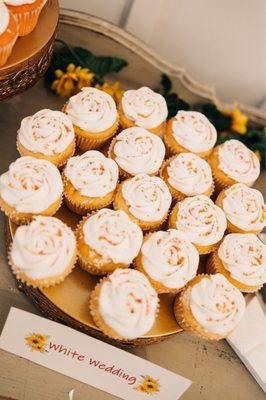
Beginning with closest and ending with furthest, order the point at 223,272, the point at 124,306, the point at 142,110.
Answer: the point at 124,306 → the point at 223,272 → the point at 142,110

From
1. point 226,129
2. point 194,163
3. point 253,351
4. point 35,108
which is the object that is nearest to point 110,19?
point 35,108

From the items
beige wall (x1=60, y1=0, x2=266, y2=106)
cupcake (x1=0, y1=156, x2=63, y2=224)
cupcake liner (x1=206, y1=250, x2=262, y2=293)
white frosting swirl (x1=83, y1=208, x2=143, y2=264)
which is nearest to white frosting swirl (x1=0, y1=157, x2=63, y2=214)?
cupcake (x1=0, y1=156, x2=63, y2=224)

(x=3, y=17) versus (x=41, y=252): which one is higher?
(x=3, y=17)

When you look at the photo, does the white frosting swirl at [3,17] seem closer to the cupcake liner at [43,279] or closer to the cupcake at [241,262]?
the cupcake liner at [43,279]

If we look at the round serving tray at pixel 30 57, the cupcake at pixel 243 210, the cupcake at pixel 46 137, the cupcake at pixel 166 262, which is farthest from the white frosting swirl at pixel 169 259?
the round serving tray at pixel 30 57

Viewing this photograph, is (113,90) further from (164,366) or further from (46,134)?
(164,366)

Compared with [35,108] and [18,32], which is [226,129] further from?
[18,32]

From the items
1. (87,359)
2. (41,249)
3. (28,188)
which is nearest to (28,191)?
(28,188)
